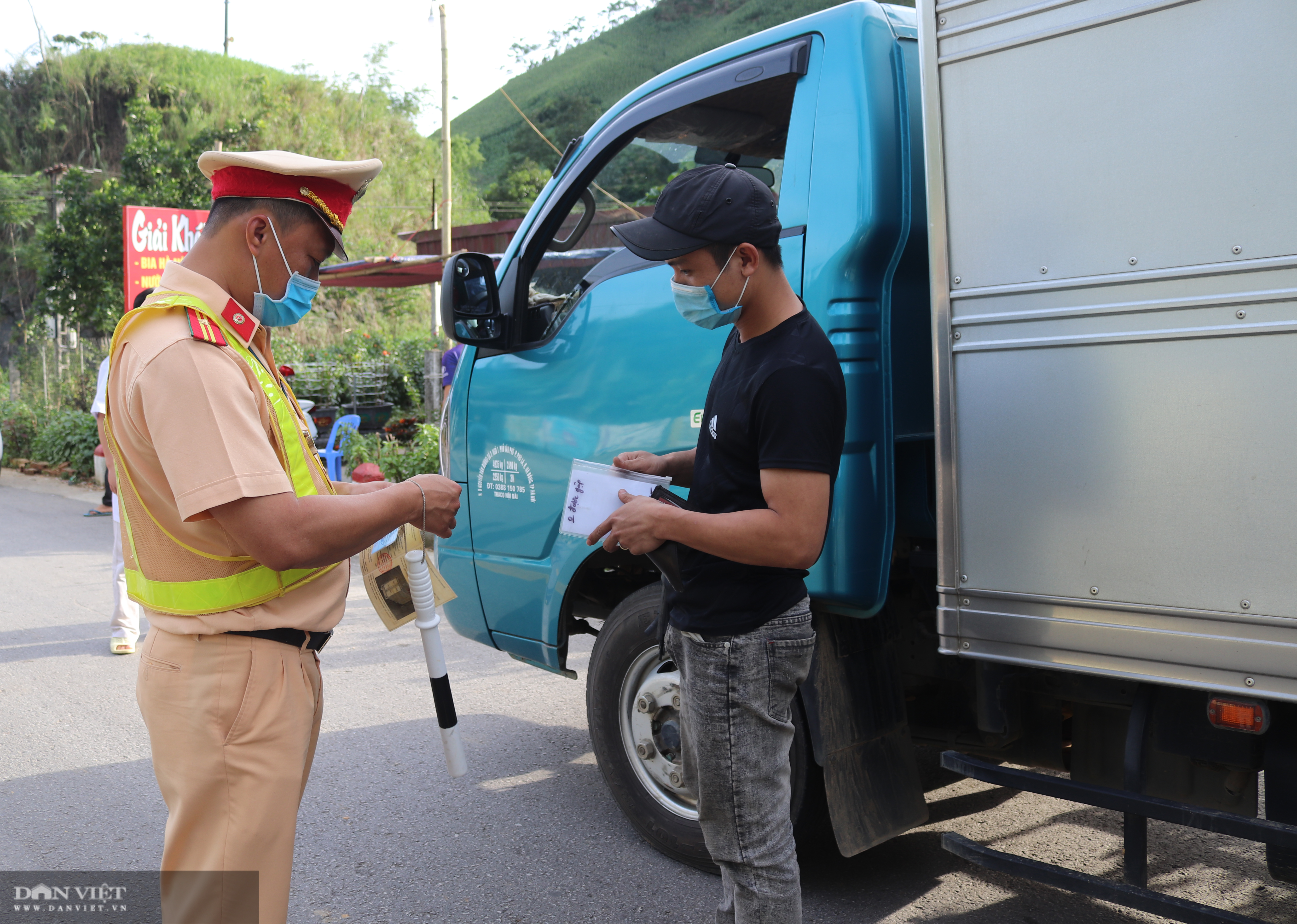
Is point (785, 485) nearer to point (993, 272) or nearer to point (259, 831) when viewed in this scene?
point (993, 272)

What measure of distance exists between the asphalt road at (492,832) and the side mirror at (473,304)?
5.70ft

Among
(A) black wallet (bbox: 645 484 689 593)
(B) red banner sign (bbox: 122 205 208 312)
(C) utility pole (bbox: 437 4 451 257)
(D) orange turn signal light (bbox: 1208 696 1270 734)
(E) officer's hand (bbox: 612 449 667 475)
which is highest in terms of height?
(C) utility pole (bbox: 437 4 451 257)

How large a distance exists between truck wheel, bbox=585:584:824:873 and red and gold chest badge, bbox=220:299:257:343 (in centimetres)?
158

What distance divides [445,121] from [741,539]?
15.0 m

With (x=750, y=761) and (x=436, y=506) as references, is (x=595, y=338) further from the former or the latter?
(x=750, y=761)

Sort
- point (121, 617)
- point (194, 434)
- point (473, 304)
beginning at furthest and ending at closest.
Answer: point (121, 617), point (473, 304), point (194, 434)

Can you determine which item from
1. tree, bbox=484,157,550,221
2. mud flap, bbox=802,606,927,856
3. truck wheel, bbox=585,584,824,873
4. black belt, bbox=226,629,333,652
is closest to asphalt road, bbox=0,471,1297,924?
truck wheel, bbox=585,584,824,873

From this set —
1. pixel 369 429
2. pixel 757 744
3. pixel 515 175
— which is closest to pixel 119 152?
pixel 515 175

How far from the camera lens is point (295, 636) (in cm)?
187

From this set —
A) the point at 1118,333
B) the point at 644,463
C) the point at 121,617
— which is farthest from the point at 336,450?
the point at 1118,333

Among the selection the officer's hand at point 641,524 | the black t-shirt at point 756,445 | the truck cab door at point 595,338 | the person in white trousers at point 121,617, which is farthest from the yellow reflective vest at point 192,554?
the person in white trousers at point 121,617

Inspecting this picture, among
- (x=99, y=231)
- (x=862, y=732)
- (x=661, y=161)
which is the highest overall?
(x=99, y=231)

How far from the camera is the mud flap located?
8.85 feet

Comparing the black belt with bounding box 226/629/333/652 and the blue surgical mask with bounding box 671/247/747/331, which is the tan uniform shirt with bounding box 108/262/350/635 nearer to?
the black belt with bounding box 226/629/333/652
